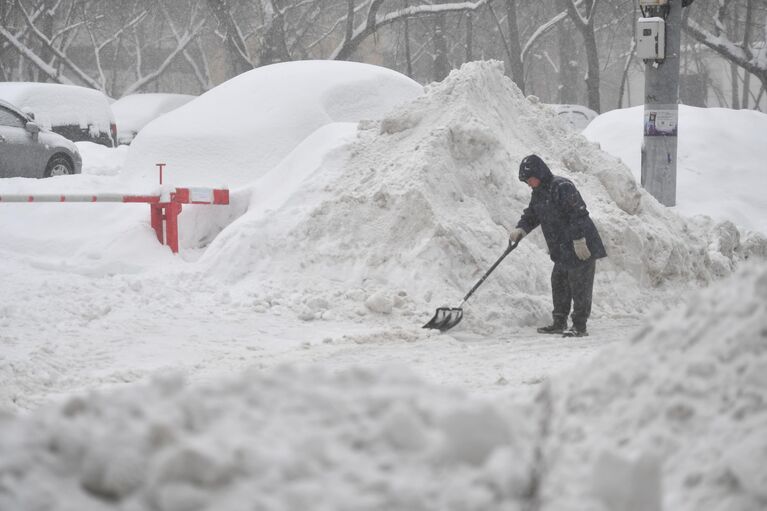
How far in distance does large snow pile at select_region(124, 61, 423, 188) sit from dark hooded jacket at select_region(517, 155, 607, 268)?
151 inches

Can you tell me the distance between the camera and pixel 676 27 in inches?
480

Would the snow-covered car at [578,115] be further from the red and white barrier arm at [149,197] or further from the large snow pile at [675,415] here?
the large snow pile at [675,415]

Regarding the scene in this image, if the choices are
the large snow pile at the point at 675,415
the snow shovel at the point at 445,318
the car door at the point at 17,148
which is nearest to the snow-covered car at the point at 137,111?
the car door at the point at 17,148

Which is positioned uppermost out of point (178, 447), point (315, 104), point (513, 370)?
point (315, 104)

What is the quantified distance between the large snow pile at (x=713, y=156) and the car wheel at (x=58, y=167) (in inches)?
297

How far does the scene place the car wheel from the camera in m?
15.3

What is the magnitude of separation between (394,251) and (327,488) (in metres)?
7.03

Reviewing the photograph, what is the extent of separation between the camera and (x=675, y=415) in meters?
2.81

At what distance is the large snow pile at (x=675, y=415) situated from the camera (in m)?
2.44

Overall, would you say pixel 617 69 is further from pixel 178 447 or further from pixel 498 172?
pixel 178 447

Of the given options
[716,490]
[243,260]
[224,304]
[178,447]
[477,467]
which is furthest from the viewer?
[243,260]

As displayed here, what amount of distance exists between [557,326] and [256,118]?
15.1 ft

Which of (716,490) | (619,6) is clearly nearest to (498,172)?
(716,490)

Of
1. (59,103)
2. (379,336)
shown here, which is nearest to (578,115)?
(59,103)
